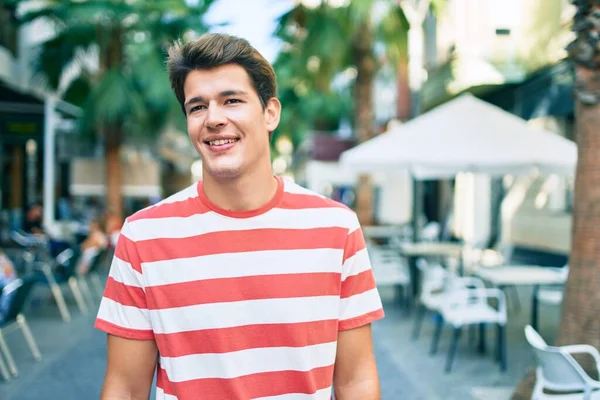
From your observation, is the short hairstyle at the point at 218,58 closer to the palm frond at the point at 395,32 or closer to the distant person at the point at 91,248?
the distant person at the point at 91,248

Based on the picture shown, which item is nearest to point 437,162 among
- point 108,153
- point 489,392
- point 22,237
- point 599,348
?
point 489,392

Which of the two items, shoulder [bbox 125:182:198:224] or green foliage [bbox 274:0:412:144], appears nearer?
shoulder [bbox 125:182:198:224]

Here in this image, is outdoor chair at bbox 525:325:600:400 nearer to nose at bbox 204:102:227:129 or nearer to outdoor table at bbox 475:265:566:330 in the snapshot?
outdoor table at bbox 475:265:566:330

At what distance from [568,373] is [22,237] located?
38.6 feet

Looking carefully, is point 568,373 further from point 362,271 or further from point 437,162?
point 437,162

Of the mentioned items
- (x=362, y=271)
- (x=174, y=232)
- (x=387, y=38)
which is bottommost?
(x=362, y=271)

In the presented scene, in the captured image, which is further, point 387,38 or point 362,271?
point 387,38

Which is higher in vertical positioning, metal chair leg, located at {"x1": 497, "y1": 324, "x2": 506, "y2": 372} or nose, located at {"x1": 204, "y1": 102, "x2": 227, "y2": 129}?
nose, located at {"x1": 204, "y1": 102, "x2": 227, "y2": 129}

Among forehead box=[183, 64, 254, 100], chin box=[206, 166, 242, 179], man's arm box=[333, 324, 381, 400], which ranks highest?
forehead box=[183, 64, 254, 100]

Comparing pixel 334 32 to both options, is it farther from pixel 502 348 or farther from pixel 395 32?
pixel 502 348

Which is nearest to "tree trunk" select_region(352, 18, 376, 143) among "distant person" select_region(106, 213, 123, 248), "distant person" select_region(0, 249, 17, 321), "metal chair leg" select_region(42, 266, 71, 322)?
"distant person" select_region(106, 213, 123, 248)

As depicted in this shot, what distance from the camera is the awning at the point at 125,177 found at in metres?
20.8

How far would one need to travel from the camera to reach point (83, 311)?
9.79 meters

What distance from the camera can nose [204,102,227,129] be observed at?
161 centimetres
